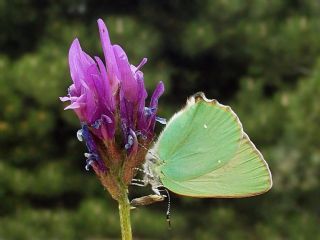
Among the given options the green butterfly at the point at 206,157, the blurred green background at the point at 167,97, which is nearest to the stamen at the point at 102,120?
the green butterfly at the point at 206,157

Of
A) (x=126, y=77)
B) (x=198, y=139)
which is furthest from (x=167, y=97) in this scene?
(x=126, y=77)

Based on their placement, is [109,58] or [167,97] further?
[167,97]

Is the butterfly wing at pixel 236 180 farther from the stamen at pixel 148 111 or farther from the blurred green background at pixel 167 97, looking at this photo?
the blurred green background at pixel 167 97

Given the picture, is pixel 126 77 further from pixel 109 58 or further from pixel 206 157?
pixel 206 157

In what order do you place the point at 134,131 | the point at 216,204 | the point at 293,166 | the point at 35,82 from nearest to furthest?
the point at 134,131, the point at 35,82, the point at 293,166, the point at 216,204

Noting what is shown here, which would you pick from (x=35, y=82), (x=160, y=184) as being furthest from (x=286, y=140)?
(x=160, y=184)

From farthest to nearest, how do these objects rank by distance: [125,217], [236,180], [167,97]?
[167,97] → [236,180] → [125,217]

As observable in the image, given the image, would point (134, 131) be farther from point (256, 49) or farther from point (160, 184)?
point (256, 49)
